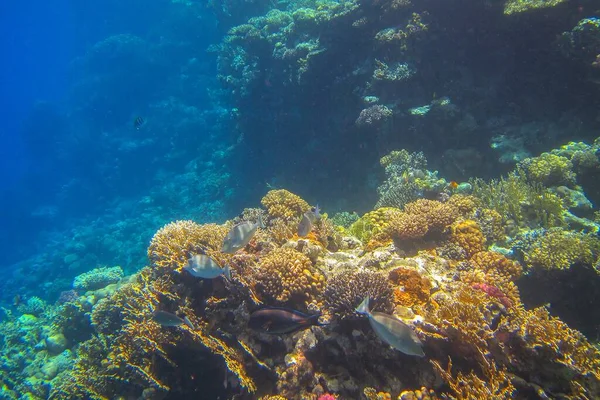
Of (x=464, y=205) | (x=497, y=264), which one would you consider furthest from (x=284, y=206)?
(x=497, y=264)

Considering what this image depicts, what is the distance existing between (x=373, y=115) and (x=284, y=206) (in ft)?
21.7

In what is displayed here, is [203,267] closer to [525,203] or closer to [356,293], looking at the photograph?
[356,293]

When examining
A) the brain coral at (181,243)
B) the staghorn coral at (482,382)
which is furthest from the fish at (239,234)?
the staghorn coral at (482,382)

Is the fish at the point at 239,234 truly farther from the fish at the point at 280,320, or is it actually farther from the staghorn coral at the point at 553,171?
the staghorn coral at the point at 553,171

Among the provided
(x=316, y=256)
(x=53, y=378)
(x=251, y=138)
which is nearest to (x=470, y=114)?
(x=316, y=256)

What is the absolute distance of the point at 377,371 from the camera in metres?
3.57

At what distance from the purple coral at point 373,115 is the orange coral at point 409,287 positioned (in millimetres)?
8116

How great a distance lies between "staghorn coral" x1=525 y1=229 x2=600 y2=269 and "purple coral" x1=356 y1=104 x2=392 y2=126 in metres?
6.97

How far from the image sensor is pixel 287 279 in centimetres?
427

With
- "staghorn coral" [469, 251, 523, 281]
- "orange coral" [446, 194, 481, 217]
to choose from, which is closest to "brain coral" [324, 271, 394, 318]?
"staghorn coral" [469, 251, 523, 281]

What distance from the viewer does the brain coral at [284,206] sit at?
652cm

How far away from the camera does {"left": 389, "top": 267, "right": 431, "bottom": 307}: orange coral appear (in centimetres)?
412

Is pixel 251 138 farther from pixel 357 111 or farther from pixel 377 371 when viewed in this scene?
pixel 377 371

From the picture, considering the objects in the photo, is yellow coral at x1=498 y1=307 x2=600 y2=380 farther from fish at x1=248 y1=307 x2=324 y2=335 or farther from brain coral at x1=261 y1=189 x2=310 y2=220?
brain coral at x1=261 y1=189 x2=310 y2=220
